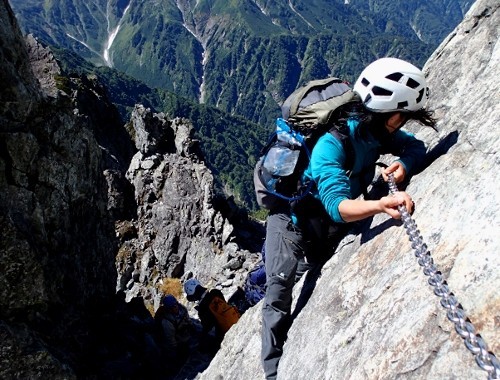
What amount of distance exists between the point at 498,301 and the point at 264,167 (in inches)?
174

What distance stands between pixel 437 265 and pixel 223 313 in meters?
15.5

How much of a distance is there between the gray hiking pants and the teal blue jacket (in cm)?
130

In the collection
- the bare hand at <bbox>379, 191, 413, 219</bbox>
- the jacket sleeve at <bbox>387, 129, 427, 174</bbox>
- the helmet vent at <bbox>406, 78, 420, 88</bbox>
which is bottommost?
the bare hand at <bbox>379, 191, 413, 219</bbox>

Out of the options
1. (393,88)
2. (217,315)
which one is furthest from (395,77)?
(217,315)

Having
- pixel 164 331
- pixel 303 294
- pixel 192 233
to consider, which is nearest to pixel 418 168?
pixel 303 294

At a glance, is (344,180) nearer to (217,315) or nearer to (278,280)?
(278,280)

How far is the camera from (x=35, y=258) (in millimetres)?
14859

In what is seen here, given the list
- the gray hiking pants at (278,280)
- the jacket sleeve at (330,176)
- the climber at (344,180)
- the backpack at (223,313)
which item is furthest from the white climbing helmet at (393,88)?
the backpack at (223,313)

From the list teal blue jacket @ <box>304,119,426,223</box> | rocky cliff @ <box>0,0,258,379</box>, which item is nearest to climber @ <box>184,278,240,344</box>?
rocky cliff @ <box>0,0,258,379</box>

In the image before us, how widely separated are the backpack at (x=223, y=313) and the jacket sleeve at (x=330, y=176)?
13998 millimetres

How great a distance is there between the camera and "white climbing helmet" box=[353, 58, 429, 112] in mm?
7090

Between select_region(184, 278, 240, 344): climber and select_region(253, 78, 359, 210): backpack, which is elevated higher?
select_region(253, 78, 359, 210): backpack

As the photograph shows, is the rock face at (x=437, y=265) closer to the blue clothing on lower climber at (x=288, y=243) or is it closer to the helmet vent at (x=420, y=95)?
the blue clothing on lower climber at (x=288, y=243)

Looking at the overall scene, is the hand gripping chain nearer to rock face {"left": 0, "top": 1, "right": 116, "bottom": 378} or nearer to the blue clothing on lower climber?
the blue clothing on lower climber
